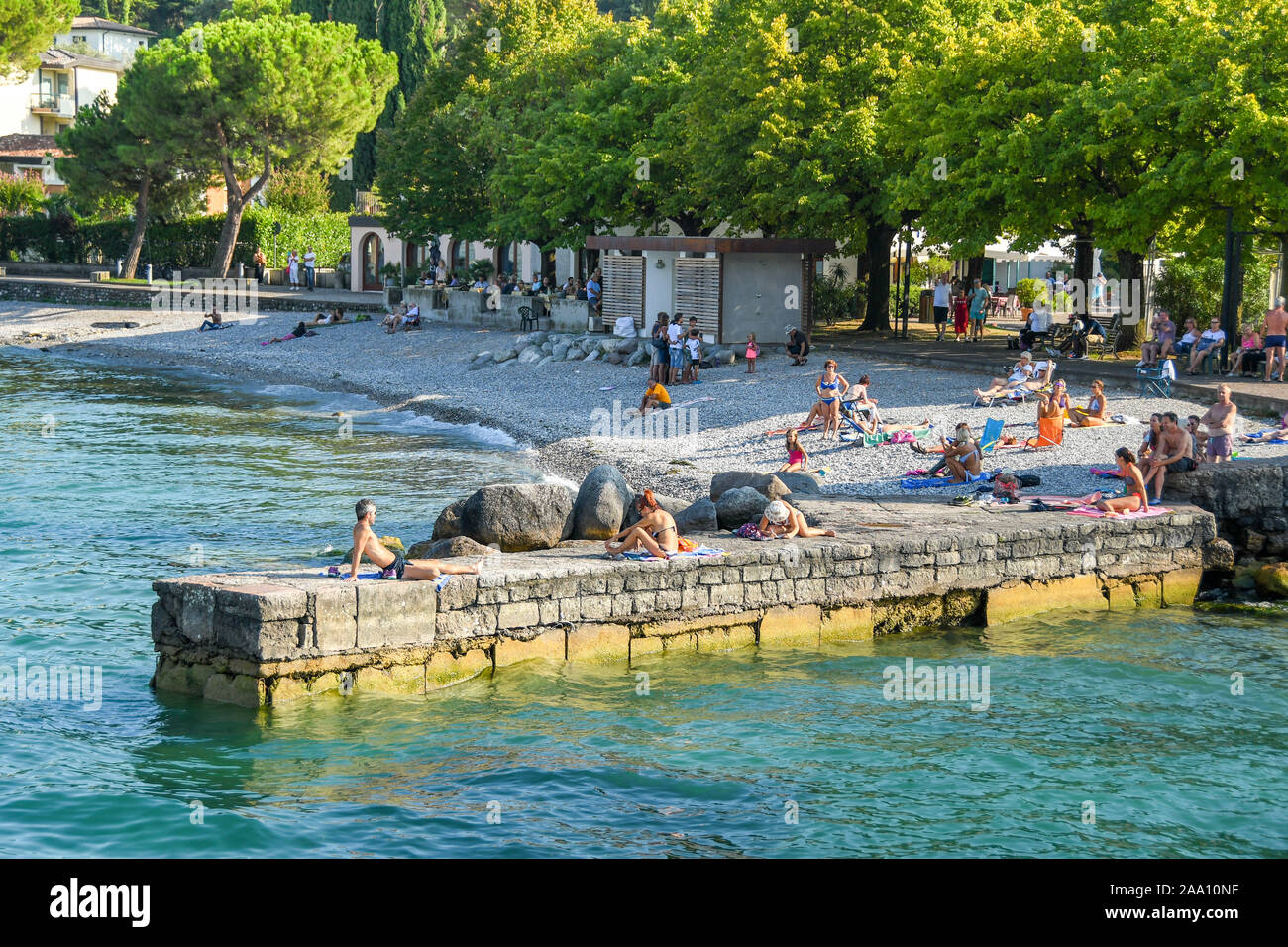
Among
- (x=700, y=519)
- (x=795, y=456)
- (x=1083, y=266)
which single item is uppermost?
(x=1083, y=266)

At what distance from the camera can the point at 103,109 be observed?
5662 centimetres

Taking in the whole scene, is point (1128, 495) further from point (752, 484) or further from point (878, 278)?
point (878, 278)

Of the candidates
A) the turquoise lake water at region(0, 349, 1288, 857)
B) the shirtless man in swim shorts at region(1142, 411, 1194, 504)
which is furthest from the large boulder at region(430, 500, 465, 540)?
the shirtless man in swim shorts at region(1142, 411, 1194, 504)

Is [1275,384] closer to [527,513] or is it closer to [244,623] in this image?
[527,513]

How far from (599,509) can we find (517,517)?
1022 mm

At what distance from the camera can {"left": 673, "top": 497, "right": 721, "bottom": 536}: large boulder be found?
1656 centimetres

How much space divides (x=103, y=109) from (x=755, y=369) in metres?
37.8

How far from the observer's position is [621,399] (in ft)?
99.5

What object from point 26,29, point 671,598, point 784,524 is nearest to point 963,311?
point 784,524

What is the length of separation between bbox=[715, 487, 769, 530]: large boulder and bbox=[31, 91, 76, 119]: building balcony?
77.0m

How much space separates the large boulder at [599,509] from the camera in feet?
53.2

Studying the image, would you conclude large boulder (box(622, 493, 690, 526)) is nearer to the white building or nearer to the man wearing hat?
the man wearing hat
